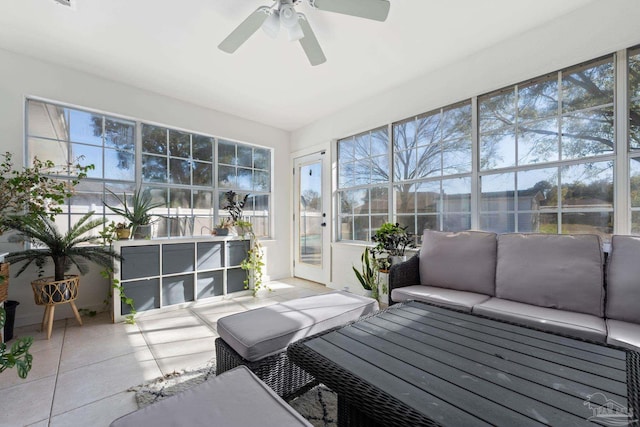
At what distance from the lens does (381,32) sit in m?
2.44

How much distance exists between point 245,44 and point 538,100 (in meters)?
2.79

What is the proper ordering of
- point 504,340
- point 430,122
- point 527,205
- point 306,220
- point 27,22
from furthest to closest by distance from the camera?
point 306,220 → point 430,122 → point 527,205 → point 27,22 → point 504,340

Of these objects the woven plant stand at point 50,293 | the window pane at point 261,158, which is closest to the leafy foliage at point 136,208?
the woven plant stand at point 50,293

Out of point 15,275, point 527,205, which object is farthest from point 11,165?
point 527,205

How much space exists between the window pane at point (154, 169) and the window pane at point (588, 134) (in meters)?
4.45

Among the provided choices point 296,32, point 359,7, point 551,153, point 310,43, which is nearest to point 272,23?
point 296,32

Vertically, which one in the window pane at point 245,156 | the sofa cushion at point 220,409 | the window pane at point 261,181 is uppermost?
the window pane at point 245,156

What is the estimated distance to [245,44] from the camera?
8.59 feet

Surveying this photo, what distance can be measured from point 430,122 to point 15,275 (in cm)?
473

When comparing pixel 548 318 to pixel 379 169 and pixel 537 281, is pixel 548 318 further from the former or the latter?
pixel 379 169

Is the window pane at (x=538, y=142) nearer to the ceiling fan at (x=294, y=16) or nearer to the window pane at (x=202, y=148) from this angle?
the ceiling fan at (x=294, y=16)

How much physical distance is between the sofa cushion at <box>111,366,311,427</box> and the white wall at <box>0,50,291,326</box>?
306 centimetres

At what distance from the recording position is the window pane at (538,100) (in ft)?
7.90

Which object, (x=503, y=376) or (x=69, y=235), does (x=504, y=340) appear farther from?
(x=69, y=235)
